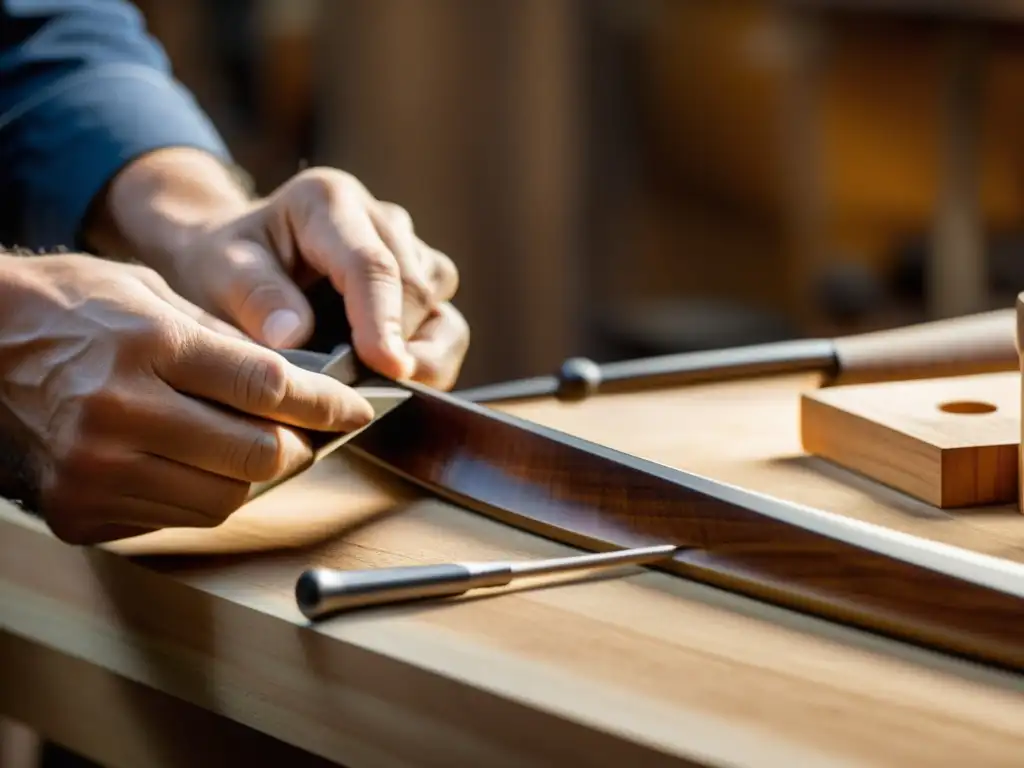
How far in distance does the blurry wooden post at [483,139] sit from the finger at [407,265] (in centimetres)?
181

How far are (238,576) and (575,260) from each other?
2129 mm

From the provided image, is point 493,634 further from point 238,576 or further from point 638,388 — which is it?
point 638,388

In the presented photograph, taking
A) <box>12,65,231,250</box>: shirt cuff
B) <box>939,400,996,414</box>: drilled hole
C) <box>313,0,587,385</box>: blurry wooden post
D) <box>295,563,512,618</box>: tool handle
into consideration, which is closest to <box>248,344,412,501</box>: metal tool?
<box>295,563,512,618</box>: tool handle

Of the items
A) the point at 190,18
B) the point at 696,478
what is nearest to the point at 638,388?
the point at 696,478

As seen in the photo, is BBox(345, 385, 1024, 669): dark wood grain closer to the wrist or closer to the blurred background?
the wrist

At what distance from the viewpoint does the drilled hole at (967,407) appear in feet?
2.25

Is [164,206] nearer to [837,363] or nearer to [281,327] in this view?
[281,327]

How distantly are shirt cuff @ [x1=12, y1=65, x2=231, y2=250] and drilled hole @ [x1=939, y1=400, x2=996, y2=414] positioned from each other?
0.57 meters

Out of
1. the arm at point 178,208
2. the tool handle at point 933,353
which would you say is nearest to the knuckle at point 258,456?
the arm at point 178,208

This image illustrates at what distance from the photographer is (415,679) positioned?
1.55 ft

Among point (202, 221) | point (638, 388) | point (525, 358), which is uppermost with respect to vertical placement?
point (202, 221)

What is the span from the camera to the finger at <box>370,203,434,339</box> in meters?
0.78

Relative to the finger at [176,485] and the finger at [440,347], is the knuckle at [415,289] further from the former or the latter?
the finger at [176,485]

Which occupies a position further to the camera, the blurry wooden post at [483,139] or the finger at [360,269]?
the blurry wooden post at [483,139]
